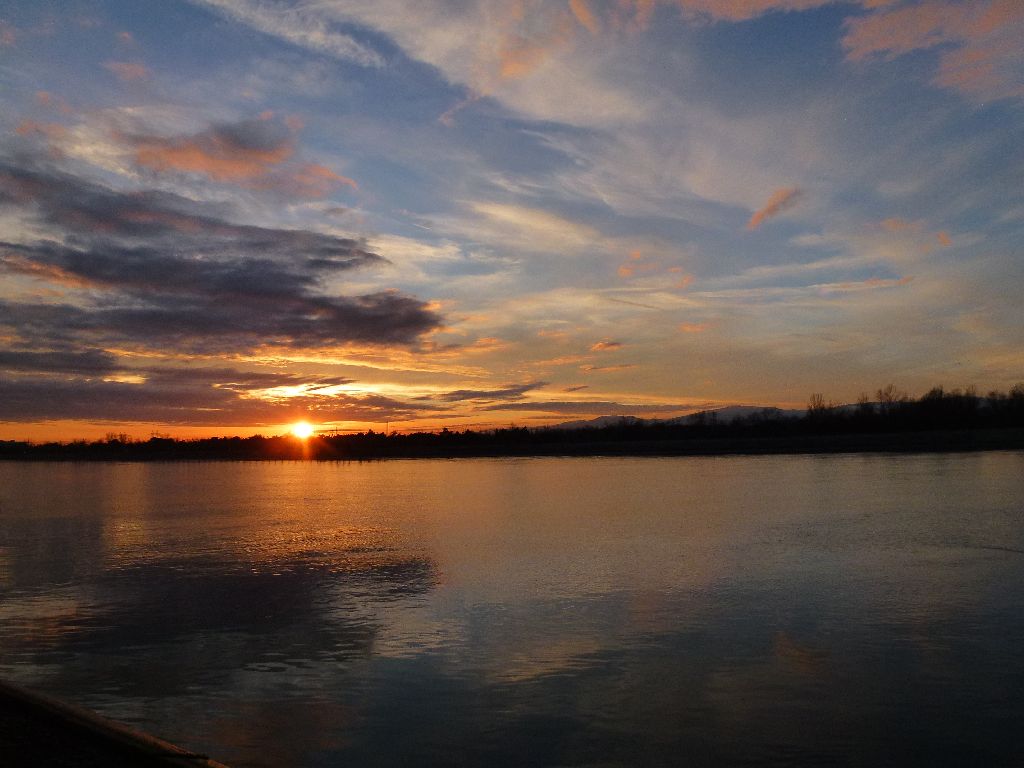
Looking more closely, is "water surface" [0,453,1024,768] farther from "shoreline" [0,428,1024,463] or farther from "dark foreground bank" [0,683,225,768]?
"shoreline" [0,428,1024,463]

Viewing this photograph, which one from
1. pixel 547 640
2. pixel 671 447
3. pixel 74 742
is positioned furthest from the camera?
pixel 671 447

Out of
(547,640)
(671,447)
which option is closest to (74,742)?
(547,640)

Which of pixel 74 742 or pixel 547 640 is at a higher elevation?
pixel 74 742

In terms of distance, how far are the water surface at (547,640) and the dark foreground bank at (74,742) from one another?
1.60 metres

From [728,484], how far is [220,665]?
131 ft

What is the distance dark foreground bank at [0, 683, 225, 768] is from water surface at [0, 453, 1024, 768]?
5.26 feet

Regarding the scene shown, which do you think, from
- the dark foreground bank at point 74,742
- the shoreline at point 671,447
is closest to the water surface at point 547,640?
the dark foreground bank at point 74,742

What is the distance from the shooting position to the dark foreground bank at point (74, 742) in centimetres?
628

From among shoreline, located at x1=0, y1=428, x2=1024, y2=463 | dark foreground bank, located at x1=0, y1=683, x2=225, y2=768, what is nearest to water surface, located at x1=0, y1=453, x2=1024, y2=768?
dark foreground bank, located at x1=0, y1=683, x2=225, y2=768

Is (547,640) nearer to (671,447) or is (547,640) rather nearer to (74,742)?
(74,742)

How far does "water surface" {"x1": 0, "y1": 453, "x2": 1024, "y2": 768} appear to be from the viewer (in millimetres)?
8516

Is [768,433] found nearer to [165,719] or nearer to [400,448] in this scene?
[400,448]

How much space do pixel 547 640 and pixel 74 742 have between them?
707 centimetres

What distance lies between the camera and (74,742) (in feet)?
22.2
